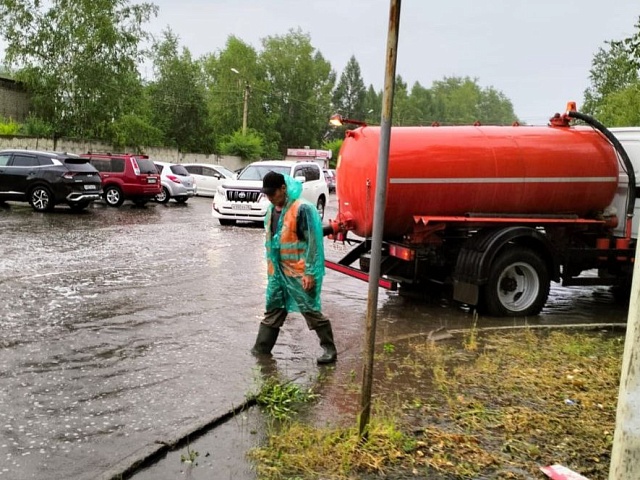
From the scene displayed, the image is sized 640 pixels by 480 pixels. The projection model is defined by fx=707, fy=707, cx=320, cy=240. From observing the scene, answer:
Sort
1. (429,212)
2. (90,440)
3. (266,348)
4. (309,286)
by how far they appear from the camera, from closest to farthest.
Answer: (90,440), (309,286), (266,348), (429,212)

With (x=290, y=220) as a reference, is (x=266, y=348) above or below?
below

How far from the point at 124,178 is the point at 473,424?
2182cm

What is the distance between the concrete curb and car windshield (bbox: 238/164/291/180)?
15.0 meters

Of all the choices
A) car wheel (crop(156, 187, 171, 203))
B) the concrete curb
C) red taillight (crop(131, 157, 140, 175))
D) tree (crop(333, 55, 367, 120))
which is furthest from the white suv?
tree (crop(333, 55, 367, 120))

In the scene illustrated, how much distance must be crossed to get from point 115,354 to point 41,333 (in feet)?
3.87

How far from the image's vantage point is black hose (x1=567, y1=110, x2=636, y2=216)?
9.22 metres

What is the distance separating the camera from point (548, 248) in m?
9.30

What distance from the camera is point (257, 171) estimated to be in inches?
798

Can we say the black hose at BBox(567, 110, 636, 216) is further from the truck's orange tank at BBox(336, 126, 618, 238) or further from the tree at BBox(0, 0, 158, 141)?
the tree at BBox(0, 0, 158, 141)

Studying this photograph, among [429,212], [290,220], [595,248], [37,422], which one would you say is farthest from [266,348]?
[595,248]

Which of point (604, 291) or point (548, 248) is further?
point (604, 291)

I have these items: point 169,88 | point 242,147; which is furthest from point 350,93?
point 242,147

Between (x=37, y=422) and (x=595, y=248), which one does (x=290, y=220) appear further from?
(x=595, y=248)

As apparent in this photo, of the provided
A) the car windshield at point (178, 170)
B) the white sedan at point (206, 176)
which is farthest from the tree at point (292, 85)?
the car windshield at point (178, 170)
